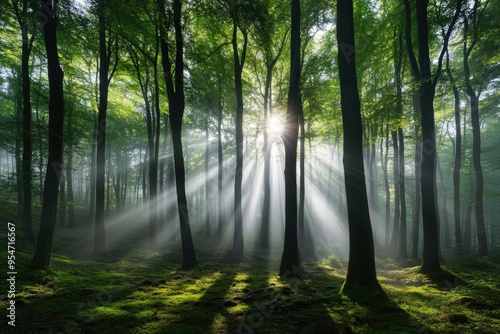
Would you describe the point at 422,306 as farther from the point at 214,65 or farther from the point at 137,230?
the point at 137,230

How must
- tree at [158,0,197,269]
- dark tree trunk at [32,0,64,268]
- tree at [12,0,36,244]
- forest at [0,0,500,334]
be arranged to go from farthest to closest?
1. tree at [12,0,36,244]
2. tree at [158,0,197,269]
3. dark tree trunk at [32,0,64,268]
4. forest at [0,0,500,334]

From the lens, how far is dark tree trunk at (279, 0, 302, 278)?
28.6 ft

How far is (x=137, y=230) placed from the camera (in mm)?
22422

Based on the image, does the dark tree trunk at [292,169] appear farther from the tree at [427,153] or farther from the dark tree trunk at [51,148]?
the dark tree trunk at [51,148]

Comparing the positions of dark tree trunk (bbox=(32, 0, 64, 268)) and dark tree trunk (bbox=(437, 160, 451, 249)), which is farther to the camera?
dark tree trunk (bbox=(437, 160, 451, 249))

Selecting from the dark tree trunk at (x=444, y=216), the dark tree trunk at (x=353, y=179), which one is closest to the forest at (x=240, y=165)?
the dark tree trunk at (x=353, y=179)

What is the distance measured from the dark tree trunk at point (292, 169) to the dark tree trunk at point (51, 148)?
721 cm

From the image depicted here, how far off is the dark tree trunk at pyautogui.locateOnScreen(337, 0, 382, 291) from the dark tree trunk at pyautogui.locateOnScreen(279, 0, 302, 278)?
2413mm

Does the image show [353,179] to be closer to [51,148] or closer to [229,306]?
[229,306]

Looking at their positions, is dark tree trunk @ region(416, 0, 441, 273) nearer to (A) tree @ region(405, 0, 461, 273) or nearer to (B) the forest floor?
(A) tree @ region(405, 0, 461, 273)

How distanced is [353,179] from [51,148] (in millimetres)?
8677

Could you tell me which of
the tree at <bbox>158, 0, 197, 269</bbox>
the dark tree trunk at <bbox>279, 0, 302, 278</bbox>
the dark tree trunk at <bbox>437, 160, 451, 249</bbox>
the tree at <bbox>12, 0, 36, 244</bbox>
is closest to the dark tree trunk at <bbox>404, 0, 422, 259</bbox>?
the dark tree trunk at <bbox>279, 0, 302, 278</bbox>

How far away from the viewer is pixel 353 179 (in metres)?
5.91

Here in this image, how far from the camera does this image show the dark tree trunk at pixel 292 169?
8.72 metres
